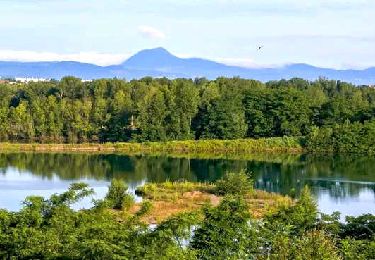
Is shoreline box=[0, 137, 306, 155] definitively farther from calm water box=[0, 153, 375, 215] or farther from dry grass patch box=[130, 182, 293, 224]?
dry grass patch box=[130, 182, 293, 224]

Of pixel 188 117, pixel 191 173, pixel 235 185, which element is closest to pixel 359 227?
pixel 235 185

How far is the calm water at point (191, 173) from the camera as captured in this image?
3547cm

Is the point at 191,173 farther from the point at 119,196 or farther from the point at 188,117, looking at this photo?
the point at 188,117

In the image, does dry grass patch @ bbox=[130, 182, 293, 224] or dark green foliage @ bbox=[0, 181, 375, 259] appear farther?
dry grass patch @ bbox=[130, 182, 293, 224]

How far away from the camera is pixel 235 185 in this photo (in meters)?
33.1

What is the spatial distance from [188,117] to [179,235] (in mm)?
45689

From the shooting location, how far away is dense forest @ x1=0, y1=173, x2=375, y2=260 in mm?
13883

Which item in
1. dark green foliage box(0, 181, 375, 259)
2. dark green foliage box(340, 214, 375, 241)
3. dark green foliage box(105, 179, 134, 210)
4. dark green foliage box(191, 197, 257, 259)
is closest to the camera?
dark green foliage box(0, 181, 375, 259)

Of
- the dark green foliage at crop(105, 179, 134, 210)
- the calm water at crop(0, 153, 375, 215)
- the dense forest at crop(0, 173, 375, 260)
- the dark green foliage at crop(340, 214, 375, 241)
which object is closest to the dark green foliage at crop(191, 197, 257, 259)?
the dense forest at crop(0, 173, 375, 260)

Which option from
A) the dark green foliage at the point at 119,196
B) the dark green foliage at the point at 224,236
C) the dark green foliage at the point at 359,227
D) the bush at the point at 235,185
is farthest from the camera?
the bush at the point at 235,185

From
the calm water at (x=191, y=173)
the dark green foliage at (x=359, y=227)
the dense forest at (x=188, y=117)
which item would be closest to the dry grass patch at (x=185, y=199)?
the calm water at (x=191, y=173)

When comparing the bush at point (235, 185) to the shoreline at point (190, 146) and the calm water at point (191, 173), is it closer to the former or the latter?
the calm water at point (191, 173)

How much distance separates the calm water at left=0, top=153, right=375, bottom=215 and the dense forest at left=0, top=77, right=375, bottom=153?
6.14 meters

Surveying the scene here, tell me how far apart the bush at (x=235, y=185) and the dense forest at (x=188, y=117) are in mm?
25163
